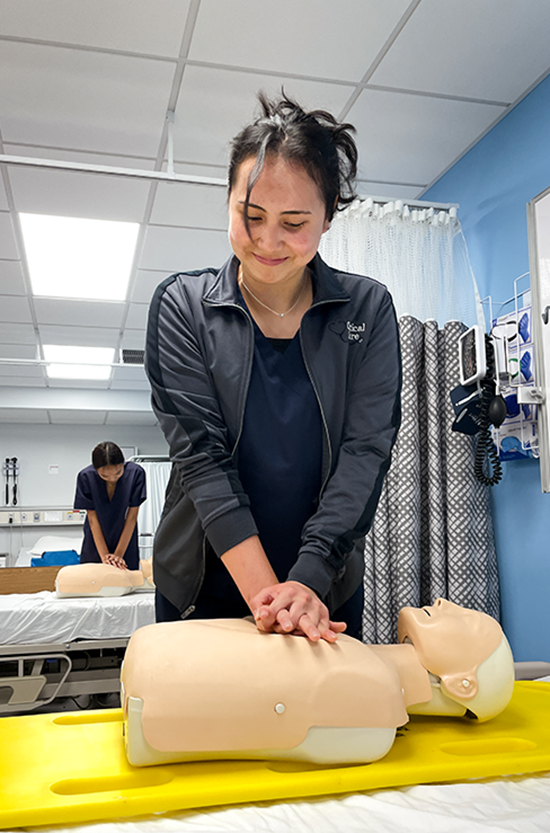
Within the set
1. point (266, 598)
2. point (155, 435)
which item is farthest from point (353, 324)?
point (155, 435)

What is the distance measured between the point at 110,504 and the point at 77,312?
1621mm

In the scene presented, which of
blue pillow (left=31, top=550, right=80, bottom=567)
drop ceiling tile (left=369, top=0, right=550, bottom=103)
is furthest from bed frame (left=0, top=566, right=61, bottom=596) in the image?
drop ceiling tile (left=369, top=0, right=550, bottom=103)

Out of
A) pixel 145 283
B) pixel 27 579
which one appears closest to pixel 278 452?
pixel 27 579

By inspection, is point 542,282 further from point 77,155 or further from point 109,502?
point 109,502

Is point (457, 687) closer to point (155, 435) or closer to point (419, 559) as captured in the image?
point (419, 559)

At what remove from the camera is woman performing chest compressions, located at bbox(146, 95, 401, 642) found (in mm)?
1030

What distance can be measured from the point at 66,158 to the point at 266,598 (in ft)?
8.82

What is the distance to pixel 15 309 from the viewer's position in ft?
→ 15.4

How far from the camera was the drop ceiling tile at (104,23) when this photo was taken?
6.79 feet

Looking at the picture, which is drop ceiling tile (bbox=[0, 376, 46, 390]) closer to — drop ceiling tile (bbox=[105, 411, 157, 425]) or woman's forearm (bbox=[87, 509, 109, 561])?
drop ceiling tile (bbox=[105, 411, 157, 425])

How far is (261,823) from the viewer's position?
0.68m

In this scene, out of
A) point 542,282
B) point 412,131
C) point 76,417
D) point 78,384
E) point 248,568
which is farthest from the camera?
point 76,417

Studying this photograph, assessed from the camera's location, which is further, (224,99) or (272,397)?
(224,99)

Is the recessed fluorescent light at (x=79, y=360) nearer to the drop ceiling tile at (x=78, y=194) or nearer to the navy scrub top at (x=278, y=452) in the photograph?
the drop ceiling tile at (x=78, y=194)
